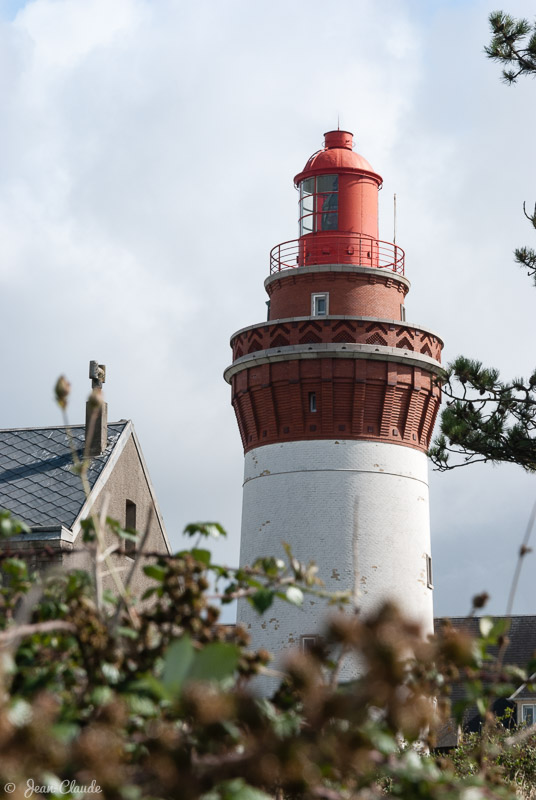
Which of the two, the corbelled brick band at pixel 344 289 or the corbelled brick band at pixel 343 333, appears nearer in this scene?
the corbelled brick band at pixel 343 333

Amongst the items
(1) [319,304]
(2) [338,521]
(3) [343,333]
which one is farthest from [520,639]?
(2) [338,521]

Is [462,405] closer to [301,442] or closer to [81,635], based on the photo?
[301,442]

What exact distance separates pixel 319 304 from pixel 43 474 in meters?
6.83

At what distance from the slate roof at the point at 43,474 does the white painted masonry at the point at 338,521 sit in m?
3.40

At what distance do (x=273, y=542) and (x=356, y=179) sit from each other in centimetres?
837

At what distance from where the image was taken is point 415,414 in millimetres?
23109

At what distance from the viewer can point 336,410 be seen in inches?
885

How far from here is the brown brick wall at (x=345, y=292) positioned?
2342 centimetres

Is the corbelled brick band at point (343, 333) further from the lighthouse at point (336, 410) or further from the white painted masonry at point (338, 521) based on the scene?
the white painted masonry at point (338, 521)

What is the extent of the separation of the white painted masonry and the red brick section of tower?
0.53 m

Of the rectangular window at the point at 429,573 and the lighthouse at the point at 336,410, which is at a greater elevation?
the lighthouse at the point at 336,410

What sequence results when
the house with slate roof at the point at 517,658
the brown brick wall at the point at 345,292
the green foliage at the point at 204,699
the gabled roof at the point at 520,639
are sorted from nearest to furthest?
the green foliage at the point at 204,699 → the brown brick wall at the point at 345,292 → the house with slate roof at the point at 517,658 → the gabled roof at the point at 520,639

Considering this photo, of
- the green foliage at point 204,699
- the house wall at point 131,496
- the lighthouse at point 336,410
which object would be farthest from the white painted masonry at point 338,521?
the green foliage at point 204,699
